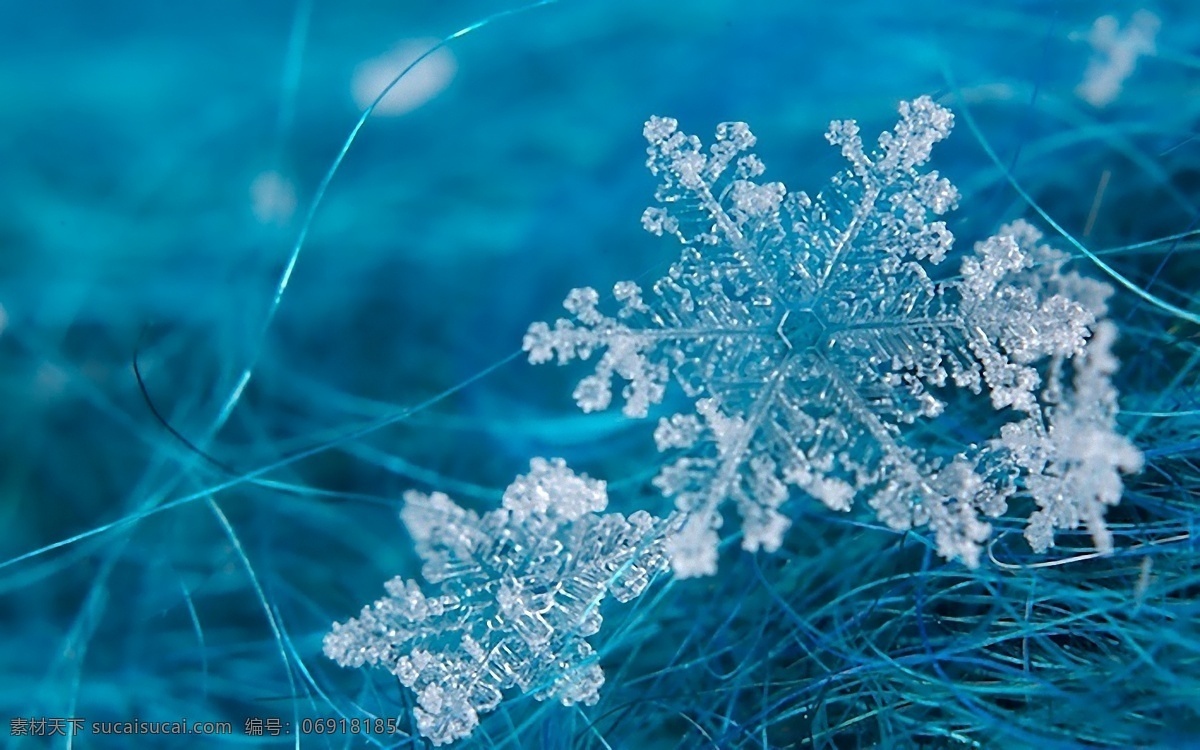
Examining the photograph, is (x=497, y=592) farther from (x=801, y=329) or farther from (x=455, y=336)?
(x=801, y=329)

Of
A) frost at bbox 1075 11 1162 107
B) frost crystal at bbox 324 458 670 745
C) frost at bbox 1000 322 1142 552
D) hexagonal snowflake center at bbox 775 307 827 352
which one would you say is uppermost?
frost at bbox 1075 11 1162 107

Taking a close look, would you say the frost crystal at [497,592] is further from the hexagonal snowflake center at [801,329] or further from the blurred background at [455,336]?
the hexagonal snowflake center at [801,329]

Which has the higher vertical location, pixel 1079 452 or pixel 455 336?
pixel 455 336

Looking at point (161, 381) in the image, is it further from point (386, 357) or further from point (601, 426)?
point (601, 426)

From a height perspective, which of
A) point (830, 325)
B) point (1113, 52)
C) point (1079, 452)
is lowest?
point (1079, 452)

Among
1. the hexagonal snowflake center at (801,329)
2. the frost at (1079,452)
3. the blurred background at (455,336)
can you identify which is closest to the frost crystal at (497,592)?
the blurred background at (455,336)

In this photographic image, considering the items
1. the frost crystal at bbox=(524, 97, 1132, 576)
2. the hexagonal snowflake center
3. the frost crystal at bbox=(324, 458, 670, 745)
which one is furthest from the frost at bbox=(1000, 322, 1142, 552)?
the frost crystal at bbox=(324, 458, 670, 745)

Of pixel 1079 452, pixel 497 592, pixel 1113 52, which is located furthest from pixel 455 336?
pixel 1113 52

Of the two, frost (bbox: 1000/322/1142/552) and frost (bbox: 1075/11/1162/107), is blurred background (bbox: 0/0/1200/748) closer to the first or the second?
frost (bbox: 1075/11/1162/107)
